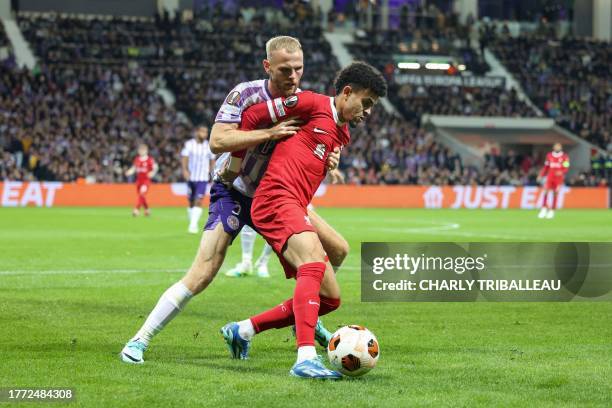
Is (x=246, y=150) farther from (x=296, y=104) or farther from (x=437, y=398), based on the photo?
(x=437, y=398)

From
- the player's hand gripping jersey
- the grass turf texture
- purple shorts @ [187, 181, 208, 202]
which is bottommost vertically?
purple shorts @ [187, 181, 208, 202]

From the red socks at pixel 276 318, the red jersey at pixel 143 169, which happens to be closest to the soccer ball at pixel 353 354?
the red socks at pixel 276 318

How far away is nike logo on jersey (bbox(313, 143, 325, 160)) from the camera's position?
23.9 ft

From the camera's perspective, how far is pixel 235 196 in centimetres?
767

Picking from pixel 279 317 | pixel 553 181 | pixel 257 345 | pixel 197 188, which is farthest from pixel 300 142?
pixel 553 181

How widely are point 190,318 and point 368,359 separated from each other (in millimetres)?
3636

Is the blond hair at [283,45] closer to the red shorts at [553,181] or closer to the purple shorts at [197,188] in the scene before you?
the purple shorts at [197,188]

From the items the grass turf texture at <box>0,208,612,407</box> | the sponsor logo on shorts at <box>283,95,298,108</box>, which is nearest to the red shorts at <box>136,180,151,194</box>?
the grass turf texture at <box>0,208,612,407</box>

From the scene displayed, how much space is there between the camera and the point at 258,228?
23.7ft

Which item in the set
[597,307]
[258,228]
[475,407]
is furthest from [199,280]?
[597,307]

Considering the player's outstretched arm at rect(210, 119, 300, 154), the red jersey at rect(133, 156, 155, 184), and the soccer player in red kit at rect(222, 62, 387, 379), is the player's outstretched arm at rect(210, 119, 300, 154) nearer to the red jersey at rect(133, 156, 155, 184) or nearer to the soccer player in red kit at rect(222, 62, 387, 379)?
the soccer player in red kit at rect(222, 62, 387, 379)

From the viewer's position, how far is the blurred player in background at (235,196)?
734 cm
